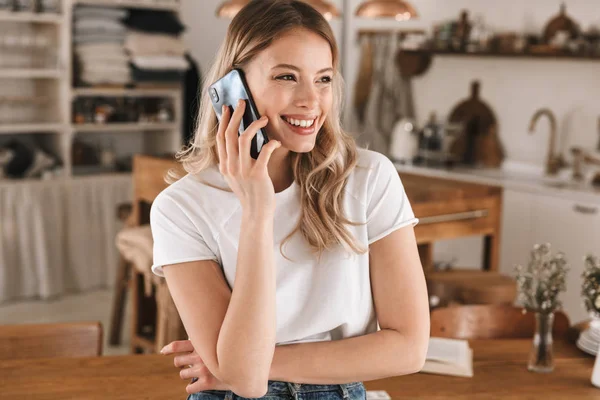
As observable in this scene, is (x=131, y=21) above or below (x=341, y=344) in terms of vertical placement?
above

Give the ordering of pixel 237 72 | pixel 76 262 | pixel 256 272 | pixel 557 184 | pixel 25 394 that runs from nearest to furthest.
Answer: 1. pixel 256 272
2. pixel 237 72
3. pixel 25 394
4. pixel 557 184
5. pixel 76 262

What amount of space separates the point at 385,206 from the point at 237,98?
0.33m

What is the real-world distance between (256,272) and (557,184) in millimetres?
4098

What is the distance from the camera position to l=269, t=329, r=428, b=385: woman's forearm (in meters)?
1.46

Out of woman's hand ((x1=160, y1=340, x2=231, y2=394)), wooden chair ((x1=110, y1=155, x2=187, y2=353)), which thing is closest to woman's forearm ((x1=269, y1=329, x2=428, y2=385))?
woman's hand ((x1=160, y1=340, x2=231, y2=394))

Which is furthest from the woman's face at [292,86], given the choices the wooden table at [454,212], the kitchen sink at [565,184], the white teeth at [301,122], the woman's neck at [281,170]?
the kitchen sink at [565,184]

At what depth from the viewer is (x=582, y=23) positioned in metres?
5.23

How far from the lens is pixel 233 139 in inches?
56.2

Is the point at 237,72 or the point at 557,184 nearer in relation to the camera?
the point at 237,72

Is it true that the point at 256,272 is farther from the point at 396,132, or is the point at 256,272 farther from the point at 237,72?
the point at 396,132

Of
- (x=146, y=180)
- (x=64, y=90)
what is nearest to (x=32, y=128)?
(x=64, y=90)

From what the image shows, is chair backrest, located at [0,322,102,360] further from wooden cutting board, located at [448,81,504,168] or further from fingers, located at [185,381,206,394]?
wooden cutting board, located at [448,81,504,168]

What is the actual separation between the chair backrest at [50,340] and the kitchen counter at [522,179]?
3284mm

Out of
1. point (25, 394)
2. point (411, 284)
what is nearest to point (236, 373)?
point (411, 284)
